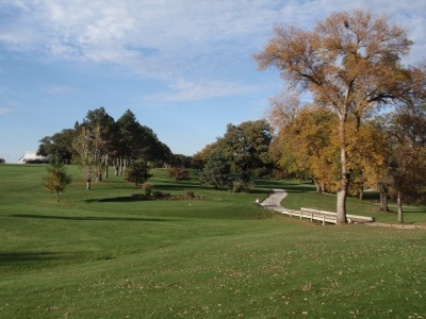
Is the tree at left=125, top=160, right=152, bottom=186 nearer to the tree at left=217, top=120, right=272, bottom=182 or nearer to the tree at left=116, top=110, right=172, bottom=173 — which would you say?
the tree at left=116, top=110, right=172, bottom=173

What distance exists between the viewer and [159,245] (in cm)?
2370

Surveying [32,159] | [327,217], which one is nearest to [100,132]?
[327,217]

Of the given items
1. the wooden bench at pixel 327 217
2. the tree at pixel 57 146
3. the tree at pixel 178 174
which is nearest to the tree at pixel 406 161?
the wooden bench at pixel 327 217

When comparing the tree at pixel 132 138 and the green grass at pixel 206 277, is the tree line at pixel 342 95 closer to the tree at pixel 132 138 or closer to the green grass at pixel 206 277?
the green grass at pixel 206 277

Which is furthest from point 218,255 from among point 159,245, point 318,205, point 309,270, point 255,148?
point 255,148

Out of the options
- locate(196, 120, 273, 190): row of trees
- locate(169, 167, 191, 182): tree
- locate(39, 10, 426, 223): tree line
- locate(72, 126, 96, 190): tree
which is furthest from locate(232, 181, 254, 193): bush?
locate(39, 10, 426, 223): tree line

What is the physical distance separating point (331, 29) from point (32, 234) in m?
22.2

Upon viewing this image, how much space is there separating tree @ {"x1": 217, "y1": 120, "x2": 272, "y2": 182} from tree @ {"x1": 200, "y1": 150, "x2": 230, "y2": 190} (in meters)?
14.5

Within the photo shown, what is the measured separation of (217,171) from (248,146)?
1954 centimetres

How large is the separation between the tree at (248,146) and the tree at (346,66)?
58.1m

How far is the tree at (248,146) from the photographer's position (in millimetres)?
88125

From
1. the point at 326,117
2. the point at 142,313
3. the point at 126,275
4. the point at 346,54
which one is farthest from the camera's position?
the point at 326,117

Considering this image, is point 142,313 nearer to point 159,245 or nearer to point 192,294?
point 192,294

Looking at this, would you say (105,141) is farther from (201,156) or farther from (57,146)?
(57,146)
